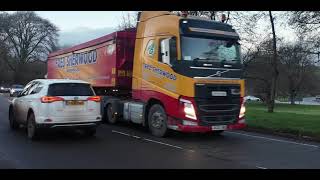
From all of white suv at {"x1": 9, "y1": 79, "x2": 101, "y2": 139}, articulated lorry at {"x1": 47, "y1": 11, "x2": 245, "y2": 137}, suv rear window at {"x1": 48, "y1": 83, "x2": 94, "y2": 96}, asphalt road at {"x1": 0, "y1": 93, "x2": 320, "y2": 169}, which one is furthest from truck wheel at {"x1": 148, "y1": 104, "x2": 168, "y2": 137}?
suv rear window at {"x1": 48, "y1": 83, "x2": 94, "y2": 96}

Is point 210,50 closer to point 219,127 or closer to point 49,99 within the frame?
point 219,127

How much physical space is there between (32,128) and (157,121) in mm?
3739

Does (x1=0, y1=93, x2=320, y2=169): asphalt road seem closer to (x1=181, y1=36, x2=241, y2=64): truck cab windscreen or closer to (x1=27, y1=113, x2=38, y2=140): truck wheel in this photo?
(x1=27, y1=113, x2=38, y2=140): truck wheel

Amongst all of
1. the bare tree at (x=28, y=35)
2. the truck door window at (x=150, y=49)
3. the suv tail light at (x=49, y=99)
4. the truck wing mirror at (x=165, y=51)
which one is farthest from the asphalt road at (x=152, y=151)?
the bare tree at (x=28, y=35)

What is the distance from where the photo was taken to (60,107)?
12.8m

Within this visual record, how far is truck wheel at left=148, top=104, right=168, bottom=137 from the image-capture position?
14094mm

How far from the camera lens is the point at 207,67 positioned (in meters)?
13.5

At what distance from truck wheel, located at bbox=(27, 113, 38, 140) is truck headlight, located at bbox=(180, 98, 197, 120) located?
416cm

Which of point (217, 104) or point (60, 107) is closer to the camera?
point (60, 107)

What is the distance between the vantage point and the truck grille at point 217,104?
43.8ft

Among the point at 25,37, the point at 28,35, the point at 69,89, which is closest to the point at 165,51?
the point at 69,89

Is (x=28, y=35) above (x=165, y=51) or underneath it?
above
